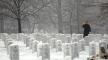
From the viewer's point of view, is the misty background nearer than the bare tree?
No

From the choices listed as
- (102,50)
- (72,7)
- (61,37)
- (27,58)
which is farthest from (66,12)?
(102,50)

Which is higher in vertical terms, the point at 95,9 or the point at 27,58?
the point at 95,9

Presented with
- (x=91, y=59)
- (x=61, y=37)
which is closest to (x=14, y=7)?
(x=61, y=37)

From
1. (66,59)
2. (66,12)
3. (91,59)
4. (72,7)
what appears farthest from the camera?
(66,12)

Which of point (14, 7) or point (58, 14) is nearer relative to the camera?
point (14, 7)

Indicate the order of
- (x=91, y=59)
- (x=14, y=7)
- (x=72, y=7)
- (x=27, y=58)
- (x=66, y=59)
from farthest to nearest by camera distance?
(x=72, y=7)
(x=14, y=7)
(x=27, y=58)
(x=66, y=59)
(x=91, y=59)

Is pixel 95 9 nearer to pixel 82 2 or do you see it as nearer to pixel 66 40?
pixel 82 2

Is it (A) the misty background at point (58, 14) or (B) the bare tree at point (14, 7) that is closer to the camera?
(B) the bare tree at point (14, 7)

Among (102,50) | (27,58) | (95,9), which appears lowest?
(27,58)

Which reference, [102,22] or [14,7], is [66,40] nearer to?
[14,7]

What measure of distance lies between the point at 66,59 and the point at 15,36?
1034 centimetres

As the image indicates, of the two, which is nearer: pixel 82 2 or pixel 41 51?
pixel 41 51

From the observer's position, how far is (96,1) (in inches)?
1128

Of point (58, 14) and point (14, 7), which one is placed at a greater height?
point (14, 7)
